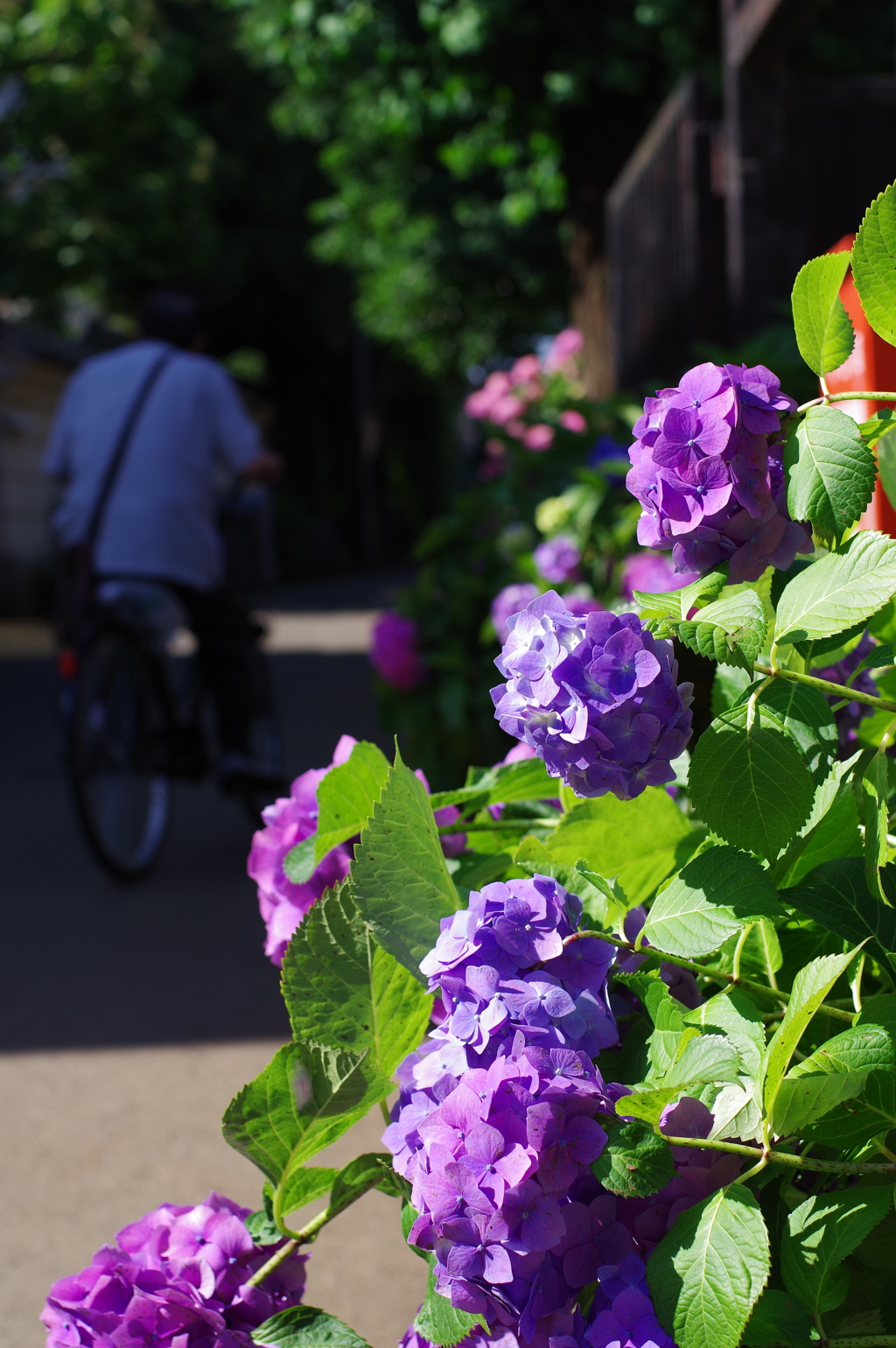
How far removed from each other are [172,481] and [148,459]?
0.34 feet

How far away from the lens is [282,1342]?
0.81 m

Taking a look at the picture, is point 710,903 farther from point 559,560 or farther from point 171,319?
point 171,319

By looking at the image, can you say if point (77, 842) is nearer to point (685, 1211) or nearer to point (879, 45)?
point (685, 1211)

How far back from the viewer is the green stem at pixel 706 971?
0.76 metres

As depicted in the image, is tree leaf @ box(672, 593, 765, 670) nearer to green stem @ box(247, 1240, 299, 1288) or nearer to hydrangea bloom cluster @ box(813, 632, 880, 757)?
hydrangea bloom cluster @ box(813, 632, 880, 757)

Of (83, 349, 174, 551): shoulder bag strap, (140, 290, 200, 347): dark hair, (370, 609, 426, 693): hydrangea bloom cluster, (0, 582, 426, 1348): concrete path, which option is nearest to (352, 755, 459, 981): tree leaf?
(0, 582, 426, 1348): concrete path

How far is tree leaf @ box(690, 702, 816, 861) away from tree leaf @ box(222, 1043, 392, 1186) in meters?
0.27

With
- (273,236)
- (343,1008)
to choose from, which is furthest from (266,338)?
(343,1008)

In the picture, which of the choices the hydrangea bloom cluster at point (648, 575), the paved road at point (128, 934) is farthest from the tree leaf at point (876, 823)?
the paved road at point (128, 934)

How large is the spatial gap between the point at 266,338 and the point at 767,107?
24.5 m

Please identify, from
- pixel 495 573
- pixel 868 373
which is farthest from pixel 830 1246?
pixel 495 573

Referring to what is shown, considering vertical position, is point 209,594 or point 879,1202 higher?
point 879,1202

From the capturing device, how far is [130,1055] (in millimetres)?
3014

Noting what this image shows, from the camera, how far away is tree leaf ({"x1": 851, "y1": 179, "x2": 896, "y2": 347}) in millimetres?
756
